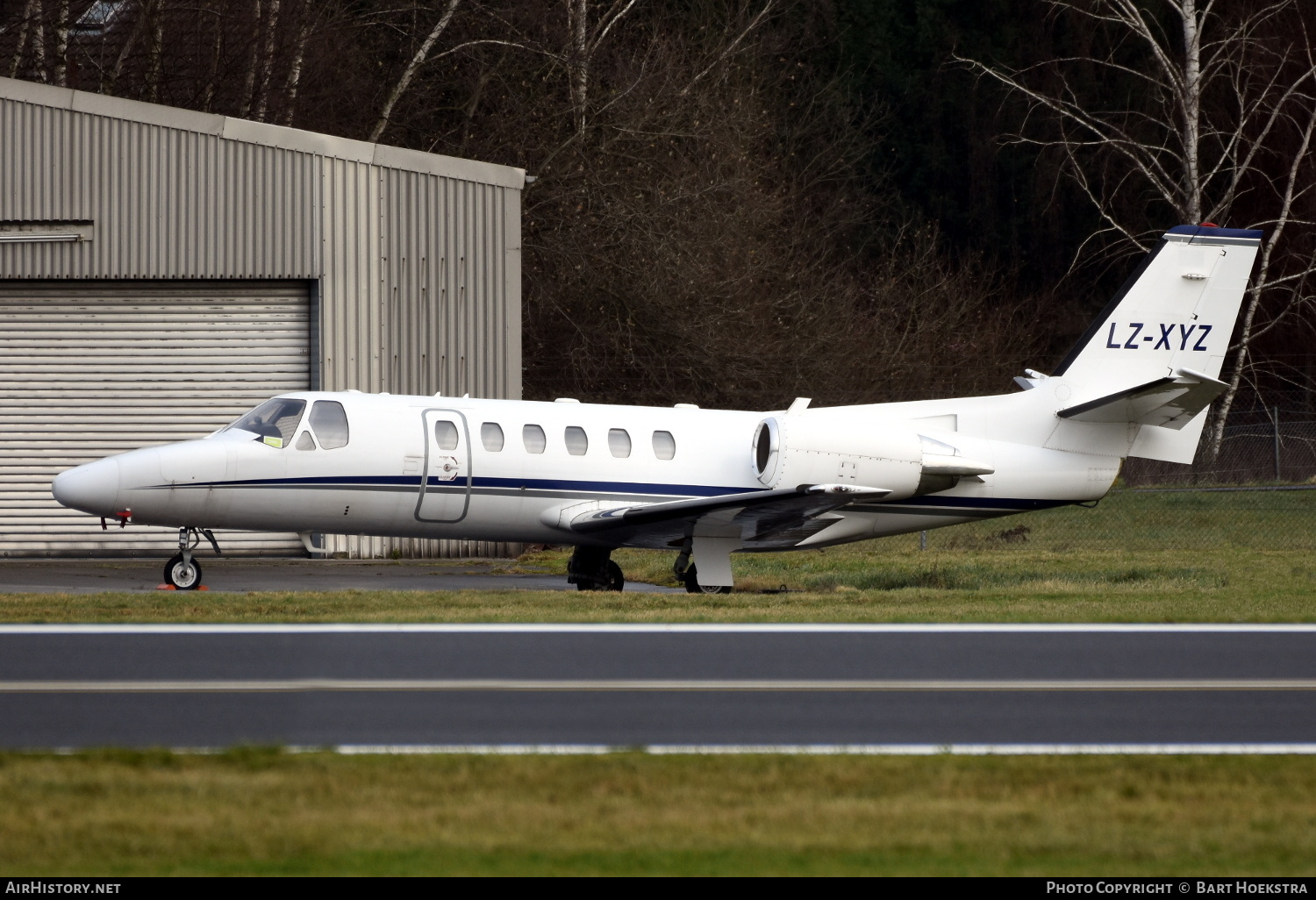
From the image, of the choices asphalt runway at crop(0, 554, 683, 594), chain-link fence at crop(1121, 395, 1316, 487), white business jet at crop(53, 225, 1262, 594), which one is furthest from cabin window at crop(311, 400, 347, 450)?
chain-link fence at crop(1121, 395, 1316, 487)

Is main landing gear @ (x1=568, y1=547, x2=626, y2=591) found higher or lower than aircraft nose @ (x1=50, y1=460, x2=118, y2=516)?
lower

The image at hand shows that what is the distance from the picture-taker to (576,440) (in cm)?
1836

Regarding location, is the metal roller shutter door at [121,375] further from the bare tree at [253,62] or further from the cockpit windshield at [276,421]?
the bare tree at [253,62]

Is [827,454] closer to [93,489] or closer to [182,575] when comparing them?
[182,575]

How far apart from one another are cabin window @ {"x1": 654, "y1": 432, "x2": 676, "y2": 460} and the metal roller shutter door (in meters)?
7.48

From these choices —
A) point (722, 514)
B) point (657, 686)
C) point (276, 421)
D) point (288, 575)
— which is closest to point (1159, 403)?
point (722, 514)

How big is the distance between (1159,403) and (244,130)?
13347mm

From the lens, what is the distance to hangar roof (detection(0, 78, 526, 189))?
76.0 feet

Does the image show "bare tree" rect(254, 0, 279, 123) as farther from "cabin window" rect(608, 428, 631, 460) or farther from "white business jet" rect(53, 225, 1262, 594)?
"cabin window" rect(608, 428, 631, 460)

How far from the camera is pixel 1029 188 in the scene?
5166cm

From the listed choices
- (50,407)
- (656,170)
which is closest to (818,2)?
(656,170)

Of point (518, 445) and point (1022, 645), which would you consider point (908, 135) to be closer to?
point (518, 445)

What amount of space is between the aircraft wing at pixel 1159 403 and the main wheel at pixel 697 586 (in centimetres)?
472

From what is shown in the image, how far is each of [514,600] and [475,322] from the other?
31.8 feet
